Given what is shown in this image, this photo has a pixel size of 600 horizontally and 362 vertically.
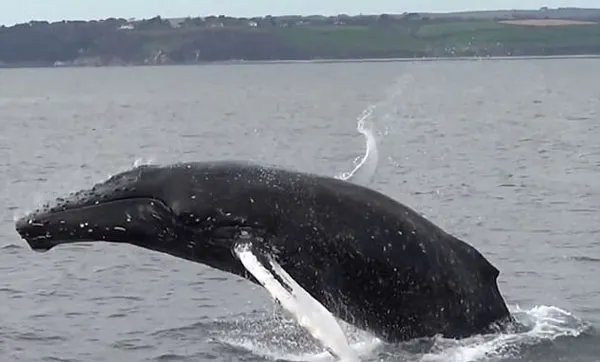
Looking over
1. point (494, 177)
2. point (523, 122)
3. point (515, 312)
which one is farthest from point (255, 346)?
point (523, 122)

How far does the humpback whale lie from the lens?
1252 cm

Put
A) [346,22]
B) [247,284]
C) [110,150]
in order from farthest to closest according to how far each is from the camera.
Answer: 1. [346,22]
2. [110,150]
3. [247,284]

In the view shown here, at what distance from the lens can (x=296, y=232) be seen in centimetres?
1249

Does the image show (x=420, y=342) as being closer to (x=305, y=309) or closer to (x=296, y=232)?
(x=296, y=232)

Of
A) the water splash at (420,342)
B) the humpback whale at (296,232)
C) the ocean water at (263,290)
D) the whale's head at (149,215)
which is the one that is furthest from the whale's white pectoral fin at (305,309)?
the ocean water at (263,290)

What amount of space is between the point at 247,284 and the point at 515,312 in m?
4.97

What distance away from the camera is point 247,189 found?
12555mm

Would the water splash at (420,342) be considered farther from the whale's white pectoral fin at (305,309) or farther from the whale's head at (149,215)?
the whale's head at (149,215)

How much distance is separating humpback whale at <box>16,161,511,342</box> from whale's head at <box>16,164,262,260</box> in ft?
0.03

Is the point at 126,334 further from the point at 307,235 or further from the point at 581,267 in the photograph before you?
the point at 581,267

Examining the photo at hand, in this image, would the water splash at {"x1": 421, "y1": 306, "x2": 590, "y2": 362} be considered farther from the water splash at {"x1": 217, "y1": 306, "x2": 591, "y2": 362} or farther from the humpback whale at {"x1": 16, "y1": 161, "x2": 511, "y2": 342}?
the humpback whale at {"x1": 16, "y1": 161, "x2": 511, "y2": 342}

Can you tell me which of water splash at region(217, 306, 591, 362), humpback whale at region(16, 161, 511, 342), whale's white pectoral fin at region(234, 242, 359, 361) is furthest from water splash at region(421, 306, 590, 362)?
whale's white pectoral fin at region(234, 242, 359, 361)

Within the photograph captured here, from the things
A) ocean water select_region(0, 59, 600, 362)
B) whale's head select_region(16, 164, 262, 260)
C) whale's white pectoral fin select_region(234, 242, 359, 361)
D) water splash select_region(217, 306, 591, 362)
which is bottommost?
ocean water select_region(0, 59, 600, 362)

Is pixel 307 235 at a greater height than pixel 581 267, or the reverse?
pixel 307 235
